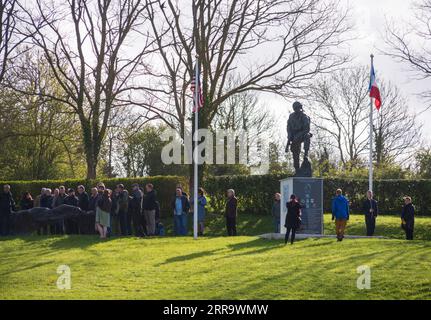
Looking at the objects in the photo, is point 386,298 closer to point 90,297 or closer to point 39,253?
point 90,297

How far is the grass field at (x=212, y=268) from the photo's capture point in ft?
42.8

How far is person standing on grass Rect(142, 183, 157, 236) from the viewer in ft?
81.8

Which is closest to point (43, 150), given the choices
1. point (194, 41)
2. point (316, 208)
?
point (194, 41)

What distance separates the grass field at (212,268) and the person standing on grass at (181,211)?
254 cm

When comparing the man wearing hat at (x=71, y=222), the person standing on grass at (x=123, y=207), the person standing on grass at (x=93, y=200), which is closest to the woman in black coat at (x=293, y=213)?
the person standing on grass at (x=123, y=207)

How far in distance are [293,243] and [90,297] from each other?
929 centimetres

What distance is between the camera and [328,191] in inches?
1353

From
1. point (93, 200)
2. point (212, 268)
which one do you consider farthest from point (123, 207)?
point (212, 268)

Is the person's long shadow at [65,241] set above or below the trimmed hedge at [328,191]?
below

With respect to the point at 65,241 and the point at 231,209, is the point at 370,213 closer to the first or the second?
the point at 231,209

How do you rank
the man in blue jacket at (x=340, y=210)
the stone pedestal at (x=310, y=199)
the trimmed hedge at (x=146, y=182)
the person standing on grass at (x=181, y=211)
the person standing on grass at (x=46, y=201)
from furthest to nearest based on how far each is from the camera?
1. the trimmed hedge at (x=146, y=182)
2. the person standing on grass at (x=46, y=201)
3. the person standing on grass at (x=181, y=211)
4. the stone pedestal at (x=310, y=199)
5. the man in blue jacket at (x=340, y=210)

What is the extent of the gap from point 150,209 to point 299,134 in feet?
19.9

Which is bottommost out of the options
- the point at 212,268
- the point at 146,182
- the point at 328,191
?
the point at 212,268

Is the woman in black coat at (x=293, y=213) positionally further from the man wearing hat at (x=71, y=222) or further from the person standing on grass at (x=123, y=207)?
the man wearing hat at (x=71, y=222)
